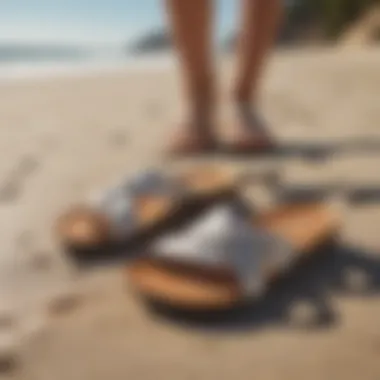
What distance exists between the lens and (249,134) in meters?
1.74

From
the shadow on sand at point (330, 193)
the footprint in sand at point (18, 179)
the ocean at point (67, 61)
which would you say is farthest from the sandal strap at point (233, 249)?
the ocean at point (67, 61)

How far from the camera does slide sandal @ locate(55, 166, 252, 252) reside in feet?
4.16

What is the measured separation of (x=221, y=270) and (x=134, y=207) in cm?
27

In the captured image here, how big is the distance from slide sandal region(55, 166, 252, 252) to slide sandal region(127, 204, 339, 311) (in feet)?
0.45

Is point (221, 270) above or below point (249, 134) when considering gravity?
above

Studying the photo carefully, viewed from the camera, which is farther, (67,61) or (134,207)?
(67,61)

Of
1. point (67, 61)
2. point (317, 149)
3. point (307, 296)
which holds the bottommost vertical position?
point (67, 61)

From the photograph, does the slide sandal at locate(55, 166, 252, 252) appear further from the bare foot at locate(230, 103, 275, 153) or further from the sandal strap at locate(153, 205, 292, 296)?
the bare foot at locate(230, 103, 275, 153)

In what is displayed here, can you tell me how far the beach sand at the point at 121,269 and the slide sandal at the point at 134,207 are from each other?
0.04 m

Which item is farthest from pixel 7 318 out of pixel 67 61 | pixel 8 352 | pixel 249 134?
pixel 67 61

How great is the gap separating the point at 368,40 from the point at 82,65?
0.93m

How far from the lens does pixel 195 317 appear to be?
1.05m

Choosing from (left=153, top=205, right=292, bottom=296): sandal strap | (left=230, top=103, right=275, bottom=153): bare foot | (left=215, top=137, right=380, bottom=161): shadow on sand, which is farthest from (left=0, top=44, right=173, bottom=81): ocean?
(left=153, top=205, right=292, bottom=296): sandal strap

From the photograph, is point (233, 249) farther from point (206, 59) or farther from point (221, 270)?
point (206, 59)
